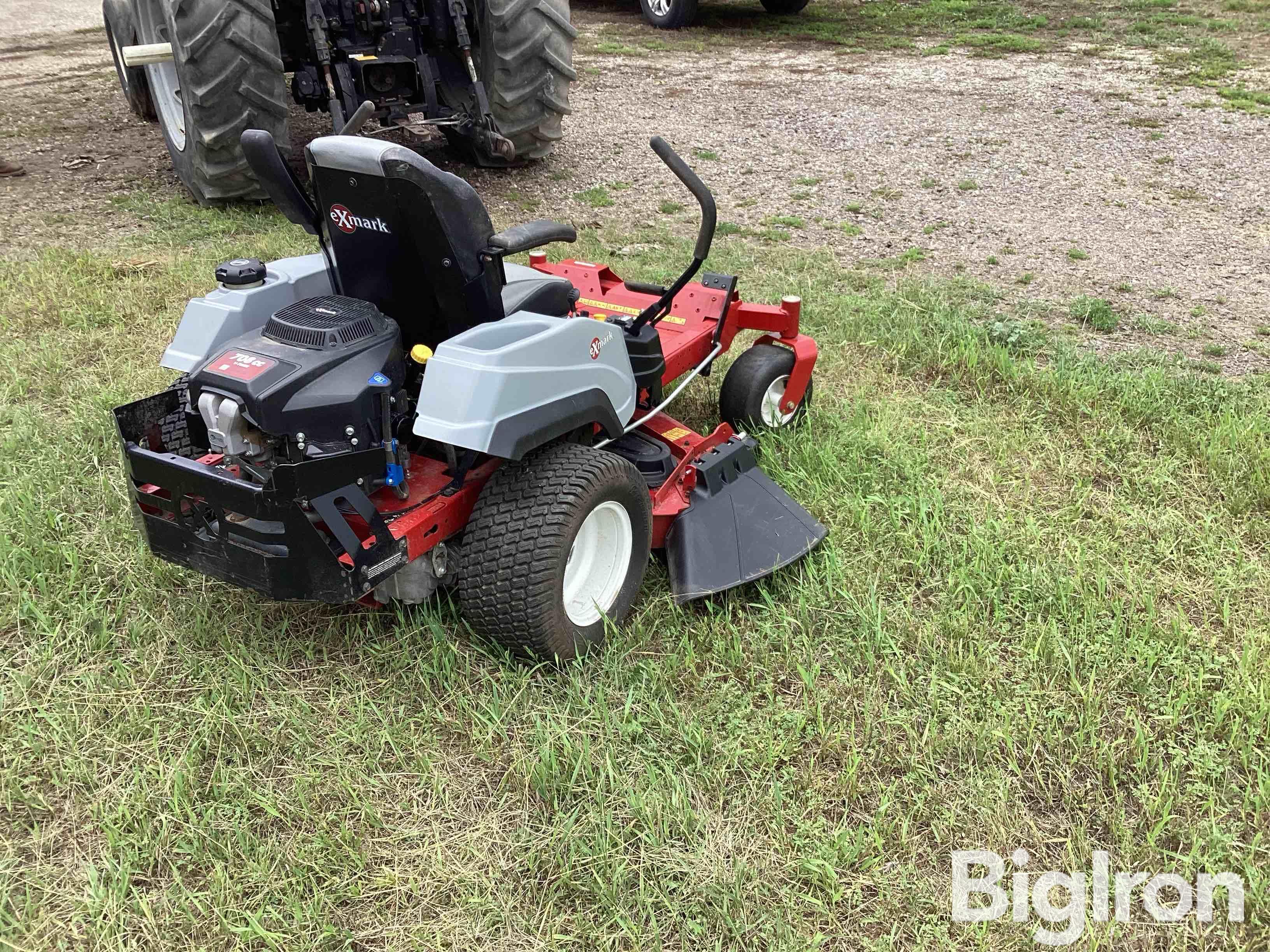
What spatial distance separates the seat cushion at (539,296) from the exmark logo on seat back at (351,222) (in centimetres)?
33

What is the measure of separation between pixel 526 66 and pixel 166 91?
6.96 ft

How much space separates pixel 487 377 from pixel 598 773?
34.5 inches

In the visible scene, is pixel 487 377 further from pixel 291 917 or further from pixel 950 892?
pixel 950 892

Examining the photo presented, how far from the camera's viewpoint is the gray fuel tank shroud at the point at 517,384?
6.77ft

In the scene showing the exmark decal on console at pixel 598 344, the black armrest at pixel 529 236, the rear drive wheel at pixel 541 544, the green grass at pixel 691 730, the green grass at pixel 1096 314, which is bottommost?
the green grass at pixel 691 730

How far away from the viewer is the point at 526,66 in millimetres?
5398

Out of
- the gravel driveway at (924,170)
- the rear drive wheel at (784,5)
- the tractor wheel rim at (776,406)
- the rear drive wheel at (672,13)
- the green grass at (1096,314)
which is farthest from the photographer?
the rear drive wheel at (784,5)

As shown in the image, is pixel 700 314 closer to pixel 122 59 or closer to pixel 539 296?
pixel 539 296

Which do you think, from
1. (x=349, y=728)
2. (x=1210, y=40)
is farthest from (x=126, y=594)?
(x=1210, y=40)

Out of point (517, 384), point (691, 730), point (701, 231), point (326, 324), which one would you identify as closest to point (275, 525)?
point (326, 324)

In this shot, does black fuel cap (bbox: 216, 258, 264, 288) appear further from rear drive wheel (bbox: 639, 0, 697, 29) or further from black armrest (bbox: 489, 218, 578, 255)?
rear drive wheel (bbox: 639, 0, 697, 29)

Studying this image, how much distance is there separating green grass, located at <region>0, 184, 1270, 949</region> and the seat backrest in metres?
0.75

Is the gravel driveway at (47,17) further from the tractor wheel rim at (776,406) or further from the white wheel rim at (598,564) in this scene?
the white wheel rim at (598,564)

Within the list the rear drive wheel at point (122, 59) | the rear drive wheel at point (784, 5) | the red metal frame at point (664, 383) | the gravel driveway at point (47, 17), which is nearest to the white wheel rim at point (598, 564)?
the red metal frame at point (664, 383)
